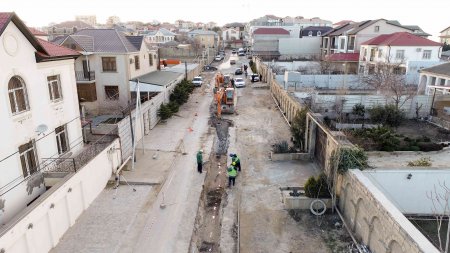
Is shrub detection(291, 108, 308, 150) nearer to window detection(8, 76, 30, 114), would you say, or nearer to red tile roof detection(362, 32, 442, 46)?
window detection(8, 76, 30, 114)

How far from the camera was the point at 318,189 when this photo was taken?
499 inches

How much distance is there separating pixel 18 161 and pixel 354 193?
40.0ft

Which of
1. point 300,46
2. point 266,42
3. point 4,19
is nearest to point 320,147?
point 4,19

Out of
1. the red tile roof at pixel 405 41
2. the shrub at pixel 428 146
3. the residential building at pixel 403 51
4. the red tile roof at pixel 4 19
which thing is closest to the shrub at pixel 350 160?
the shrub at pixel 428 146

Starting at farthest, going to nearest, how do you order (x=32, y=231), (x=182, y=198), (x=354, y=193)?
(x=182, y=198) → (x=354, y=193) → (x=32, y=231)

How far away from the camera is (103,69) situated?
27.0 metres

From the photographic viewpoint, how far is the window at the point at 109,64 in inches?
1053

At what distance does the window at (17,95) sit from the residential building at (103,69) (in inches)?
510

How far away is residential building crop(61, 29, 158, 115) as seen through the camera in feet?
85.9

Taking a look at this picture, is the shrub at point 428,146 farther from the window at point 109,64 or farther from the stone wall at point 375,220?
the window at point 109,64

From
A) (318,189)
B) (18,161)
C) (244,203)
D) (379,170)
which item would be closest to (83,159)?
(18,161)

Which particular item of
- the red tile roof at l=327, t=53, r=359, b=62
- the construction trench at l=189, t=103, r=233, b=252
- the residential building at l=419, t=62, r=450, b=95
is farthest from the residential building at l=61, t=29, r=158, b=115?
the red tile roof at l=327, t=53, r=359, b=62

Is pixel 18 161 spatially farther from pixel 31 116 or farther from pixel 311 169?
pixel 311 169

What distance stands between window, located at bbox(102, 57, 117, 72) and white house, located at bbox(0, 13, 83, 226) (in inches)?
442
